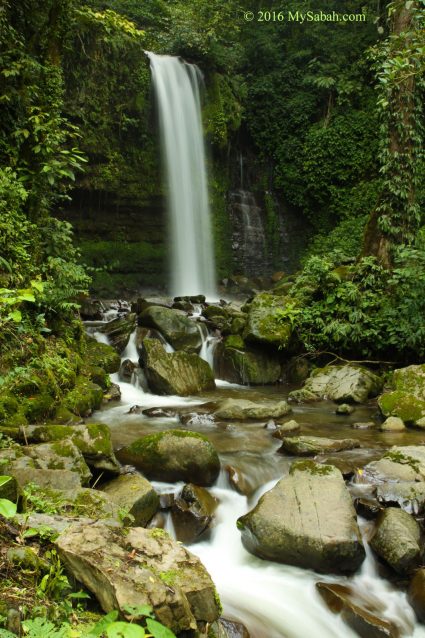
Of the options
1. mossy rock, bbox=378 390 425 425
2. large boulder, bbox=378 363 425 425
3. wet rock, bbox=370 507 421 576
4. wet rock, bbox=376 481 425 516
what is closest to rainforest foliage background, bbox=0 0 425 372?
large boulder, bbox=378 363 425 425

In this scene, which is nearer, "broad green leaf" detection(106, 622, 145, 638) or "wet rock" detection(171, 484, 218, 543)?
"broad green leaf" detection(106, 622, 145, 638)

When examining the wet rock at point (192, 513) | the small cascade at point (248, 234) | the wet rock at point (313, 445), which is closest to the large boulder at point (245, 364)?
the wet rock at point (313, 445)

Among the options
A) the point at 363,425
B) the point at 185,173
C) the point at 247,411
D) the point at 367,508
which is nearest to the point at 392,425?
the point at 363,425

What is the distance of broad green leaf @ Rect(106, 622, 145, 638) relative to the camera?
6.27ft

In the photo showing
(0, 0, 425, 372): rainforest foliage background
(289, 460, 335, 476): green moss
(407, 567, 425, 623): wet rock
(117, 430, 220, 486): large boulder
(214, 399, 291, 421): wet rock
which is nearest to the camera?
(407, 567, 425, 623): wet rock

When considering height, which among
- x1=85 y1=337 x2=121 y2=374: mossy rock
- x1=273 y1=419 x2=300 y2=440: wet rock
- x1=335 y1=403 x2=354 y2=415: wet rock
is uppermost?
x1=85 y1=337 x2=121 y2=374: mossy rock

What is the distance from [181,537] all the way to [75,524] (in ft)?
6.18

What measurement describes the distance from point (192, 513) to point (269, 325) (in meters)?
5.85

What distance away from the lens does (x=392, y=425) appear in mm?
6812

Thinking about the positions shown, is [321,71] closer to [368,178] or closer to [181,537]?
[368,178]

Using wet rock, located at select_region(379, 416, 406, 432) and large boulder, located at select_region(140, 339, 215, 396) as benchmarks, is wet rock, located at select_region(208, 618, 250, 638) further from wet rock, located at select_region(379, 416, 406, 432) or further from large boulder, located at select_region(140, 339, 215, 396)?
large boulder, located at select_region(140, 339, 215, 396)

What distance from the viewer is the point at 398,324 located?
9.21m

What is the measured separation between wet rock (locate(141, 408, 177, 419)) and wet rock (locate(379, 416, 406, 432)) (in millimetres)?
2949

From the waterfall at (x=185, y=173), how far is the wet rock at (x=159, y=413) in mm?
9022
